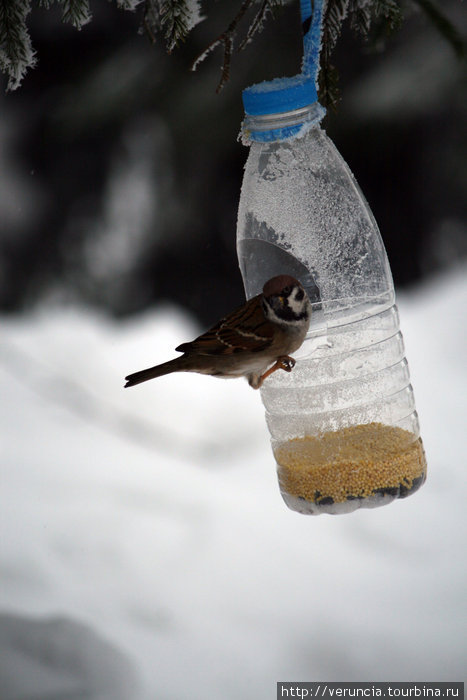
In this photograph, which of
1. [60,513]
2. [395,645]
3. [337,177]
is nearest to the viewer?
[337,177]

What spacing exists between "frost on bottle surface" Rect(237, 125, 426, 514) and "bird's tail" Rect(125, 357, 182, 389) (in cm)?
42

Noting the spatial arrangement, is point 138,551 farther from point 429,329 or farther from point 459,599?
point 429,329

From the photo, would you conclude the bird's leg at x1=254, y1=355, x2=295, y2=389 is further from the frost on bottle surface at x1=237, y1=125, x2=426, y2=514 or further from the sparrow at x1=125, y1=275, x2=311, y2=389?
the frost on bottle surface at x1=237, y1=125, x2=426, y2=514

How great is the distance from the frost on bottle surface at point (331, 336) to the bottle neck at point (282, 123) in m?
0.13

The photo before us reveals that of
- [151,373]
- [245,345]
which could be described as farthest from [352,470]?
[151,373]

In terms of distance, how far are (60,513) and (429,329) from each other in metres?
1.87

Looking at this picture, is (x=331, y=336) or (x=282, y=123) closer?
(x=282, y=123)

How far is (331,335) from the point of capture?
7.54ft

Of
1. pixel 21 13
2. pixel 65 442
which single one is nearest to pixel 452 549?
pixel 65 442

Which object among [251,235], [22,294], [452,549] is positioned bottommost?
[452,549]

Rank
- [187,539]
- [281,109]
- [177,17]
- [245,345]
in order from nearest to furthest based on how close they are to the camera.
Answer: [177,17] < [281,109] < [245,345] < [187,539]

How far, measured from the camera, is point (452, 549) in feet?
9.42

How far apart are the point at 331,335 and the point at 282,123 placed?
61cm

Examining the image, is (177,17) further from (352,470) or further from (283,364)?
(352,470)
